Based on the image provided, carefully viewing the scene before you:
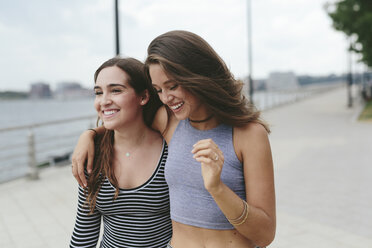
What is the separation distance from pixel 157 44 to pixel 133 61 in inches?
14.0

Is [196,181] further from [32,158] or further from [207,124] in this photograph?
[32,158]

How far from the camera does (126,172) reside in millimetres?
1747

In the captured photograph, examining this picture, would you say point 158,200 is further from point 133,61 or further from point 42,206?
point 42,206

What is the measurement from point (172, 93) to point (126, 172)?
56 centimetres

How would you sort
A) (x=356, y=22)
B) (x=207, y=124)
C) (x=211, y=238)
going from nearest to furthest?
(x=211, y=238) < (x=207, y=124) < (x=356, y=22)

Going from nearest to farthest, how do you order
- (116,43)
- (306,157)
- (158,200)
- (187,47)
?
(187,47)
(158,200)
(116,43)
(306,157)

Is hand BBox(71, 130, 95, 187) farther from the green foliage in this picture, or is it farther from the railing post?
the green foliage

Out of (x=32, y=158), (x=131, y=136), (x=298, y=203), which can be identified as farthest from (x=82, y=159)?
(x=32, y=158)

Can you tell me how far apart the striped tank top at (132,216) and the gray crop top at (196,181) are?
194mm

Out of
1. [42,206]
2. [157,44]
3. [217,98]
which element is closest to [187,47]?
[157,44]

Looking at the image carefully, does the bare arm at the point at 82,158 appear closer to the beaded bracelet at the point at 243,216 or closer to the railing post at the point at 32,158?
the beaded bracelet at the point at 243,216

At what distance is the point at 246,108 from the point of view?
1528mm

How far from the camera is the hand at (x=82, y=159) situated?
1709mm

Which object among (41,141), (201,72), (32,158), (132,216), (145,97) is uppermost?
(201,72)
